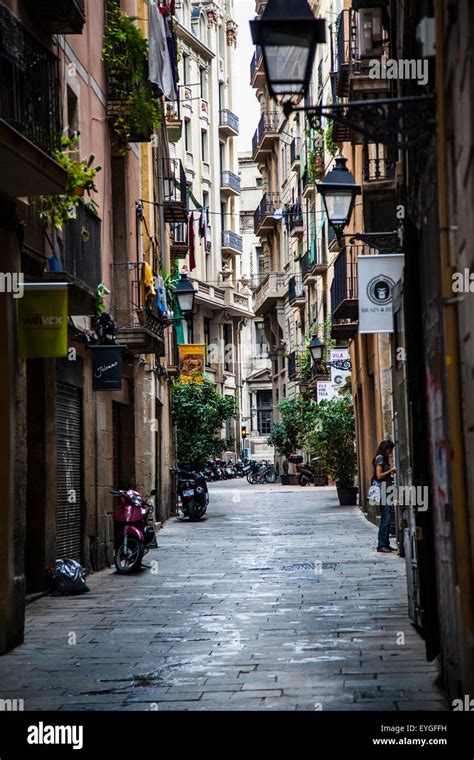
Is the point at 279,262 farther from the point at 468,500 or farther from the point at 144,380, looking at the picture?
the point at 468,500

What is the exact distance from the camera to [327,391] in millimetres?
32156

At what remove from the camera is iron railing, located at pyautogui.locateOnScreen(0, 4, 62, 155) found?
10.4m

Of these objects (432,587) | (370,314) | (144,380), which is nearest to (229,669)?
(432,587)

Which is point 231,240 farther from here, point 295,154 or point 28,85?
point 28,85

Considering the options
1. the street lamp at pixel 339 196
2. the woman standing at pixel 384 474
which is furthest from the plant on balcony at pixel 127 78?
the woman standing at pixel 384 474

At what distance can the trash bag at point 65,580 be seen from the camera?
45.6ft

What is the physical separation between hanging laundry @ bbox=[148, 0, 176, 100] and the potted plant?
10588 millimetres

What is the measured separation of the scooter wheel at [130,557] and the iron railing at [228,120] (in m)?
51.1

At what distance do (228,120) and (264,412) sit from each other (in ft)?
75.2

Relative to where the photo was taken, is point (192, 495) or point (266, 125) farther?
point (266, 125)

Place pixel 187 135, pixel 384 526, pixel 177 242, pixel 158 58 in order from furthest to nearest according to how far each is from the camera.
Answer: pixel 187 135
pixel 177 242
pixel 158 58
pixel 384 526

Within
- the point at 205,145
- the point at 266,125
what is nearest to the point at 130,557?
the point at 266,125
